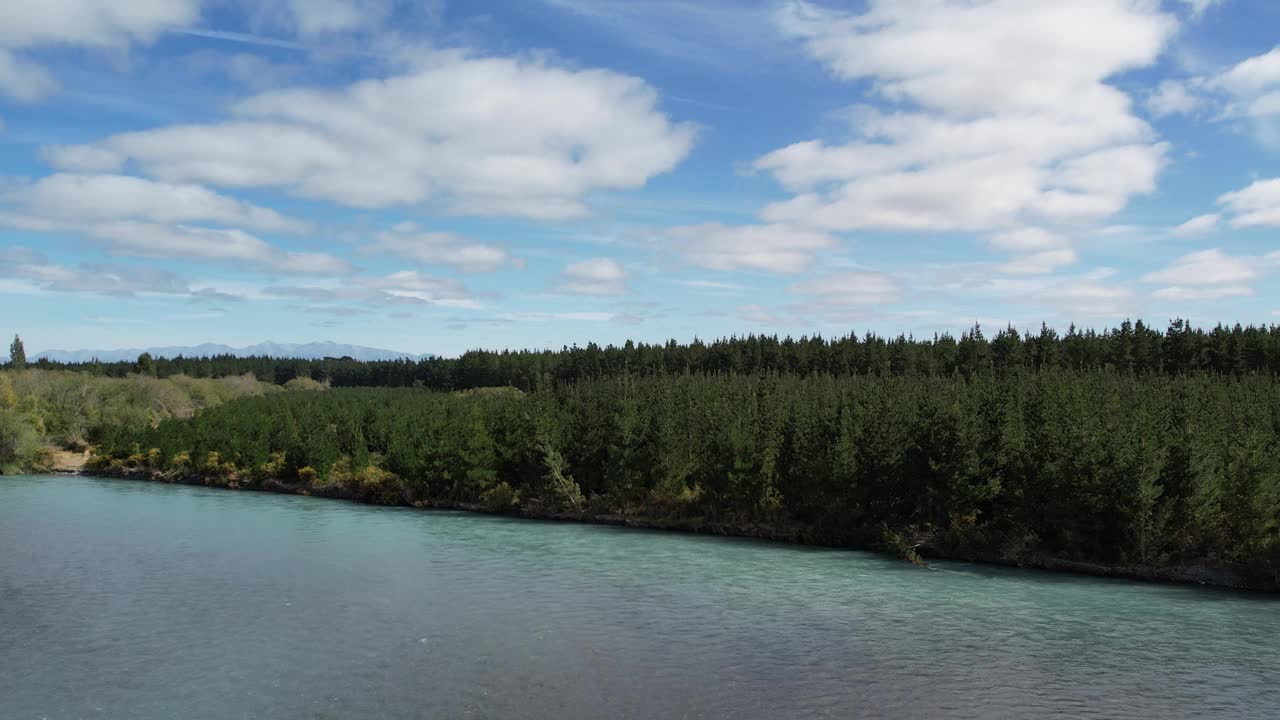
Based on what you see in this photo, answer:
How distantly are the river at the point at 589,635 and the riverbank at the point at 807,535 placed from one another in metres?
1.64

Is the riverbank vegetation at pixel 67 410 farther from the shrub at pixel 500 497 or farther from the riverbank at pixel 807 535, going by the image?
the shrub at pixel 500 497

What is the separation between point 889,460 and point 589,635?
24.1 m

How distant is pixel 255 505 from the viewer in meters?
66.1

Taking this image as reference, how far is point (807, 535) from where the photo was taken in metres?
49.9

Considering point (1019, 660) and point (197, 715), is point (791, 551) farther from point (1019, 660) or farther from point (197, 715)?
point (197, 715)

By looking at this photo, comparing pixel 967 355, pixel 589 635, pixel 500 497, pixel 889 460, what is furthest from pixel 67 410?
pixel 967 355

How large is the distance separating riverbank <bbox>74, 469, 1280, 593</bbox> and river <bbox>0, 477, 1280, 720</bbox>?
164cm

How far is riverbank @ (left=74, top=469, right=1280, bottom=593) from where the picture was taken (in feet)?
123

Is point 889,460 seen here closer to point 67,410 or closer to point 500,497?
point 500,497

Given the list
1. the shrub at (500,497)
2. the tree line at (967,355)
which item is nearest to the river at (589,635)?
the shrub at (500,497)

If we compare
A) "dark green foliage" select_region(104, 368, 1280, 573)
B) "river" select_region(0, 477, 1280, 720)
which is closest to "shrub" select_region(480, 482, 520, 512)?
"dark green foliage" select_region(104, 368, 1280, 573)

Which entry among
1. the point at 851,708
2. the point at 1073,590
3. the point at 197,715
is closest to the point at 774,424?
the point at 1073,590

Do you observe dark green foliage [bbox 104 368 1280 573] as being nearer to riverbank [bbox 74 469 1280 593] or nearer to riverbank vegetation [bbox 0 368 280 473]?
riverbank [bbox 74 469 1280 593]

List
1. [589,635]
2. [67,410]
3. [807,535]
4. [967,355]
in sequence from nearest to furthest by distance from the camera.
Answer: [589,635], [807,535], [67,410], [967,355]
